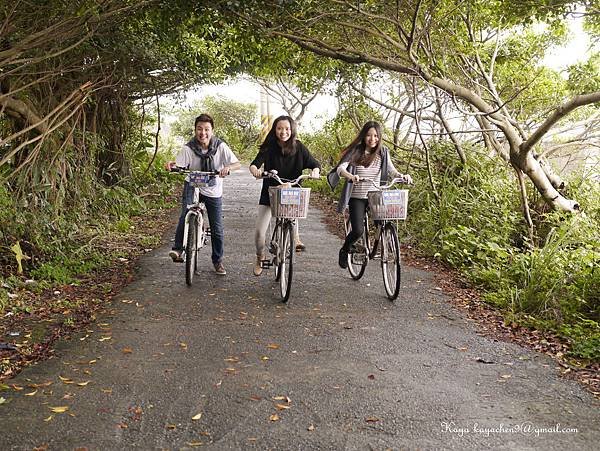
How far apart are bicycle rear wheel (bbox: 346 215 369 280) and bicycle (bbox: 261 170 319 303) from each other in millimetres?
980

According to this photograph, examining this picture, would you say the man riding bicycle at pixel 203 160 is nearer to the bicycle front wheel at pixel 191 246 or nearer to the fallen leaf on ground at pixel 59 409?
the bicycle front wheel at pixel 191 246

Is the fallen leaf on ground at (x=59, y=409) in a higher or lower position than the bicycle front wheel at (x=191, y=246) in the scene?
lower

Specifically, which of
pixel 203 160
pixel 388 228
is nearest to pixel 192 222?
pixel 203 160

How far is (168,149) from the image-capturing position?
2403 centimetres

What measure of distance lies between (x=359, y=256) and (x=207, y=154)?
2162 millimetres

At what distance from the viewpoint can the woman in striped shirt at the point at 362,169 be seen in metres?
7.29

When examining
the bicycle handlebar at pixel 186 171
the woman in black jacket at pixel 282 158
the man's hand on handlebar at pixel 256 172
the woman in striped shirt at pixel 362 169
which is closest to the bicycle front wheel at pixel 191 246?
the bicycle handlebar at pixel 186 171

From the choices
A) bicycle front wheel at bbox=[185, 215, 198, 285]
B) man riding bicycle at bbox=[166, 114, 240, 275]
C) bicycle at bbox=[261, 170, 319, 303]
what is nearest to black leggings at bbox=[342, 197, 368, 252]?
bicycle at bbox=[261, 170, 319, 303]

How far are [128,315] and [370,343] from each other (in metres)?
2.40

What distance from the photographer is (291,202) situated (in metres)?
6.54

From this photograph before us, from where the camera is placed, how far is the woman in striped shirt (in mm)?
7289

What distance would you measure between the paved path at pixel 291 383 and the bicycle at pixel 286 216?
0.35m

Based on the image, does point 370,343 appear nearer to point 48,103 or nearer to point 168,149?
point 48,103

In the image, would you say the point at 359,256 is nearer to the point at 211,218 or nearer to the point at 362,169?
the point at 362,169
